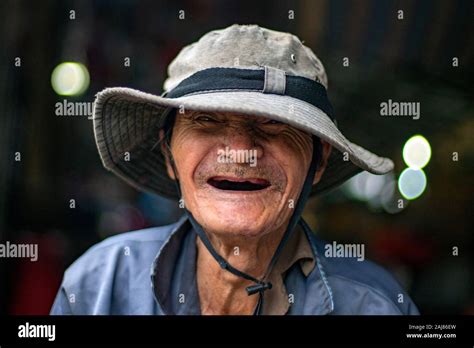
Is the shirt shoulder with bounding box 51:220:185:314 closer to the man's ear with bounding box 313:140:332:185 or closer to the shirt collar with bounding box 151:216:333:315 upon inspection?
the shirt collar with bounding box 151:216:333:315

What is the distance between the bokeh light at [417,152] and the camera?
2609mm

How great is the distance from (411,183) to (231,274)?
40.7 inches

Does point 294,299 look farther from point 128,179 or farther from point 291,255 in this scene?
point 128,179

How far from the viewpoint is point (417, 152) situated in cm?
264

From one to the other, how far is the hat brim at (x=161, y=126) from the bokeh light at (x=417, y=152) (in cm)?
51

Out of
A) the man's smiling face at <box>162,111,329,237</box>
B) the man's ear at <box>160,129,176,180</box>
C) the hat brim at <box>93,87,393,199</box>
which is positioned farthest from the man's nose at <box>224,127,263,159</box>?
the man's ear at <box>160,129,176,180</box>

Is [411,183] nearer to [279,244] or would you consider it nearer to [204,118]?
[279,244]

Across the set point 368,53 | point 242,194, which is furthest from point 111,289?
point 368,53

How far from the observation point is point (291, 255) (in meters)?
2.01

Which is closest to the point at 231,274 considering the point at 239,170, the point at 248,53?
the point at 239,170

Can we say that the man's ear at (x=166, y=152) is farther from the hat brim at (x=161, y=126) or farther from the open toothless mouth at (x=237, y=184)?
the open toothless mouth at (x=237, y=184)

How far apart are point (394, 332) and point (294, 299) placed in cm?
34

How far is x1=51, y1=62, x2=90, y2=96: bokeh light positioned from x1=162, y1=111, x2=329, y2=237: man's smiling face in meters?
0.82

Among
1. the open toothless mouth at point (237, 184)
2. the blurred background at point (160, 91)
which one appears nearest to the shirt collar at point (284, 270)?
the open toothless mouth at point (237, 184)
